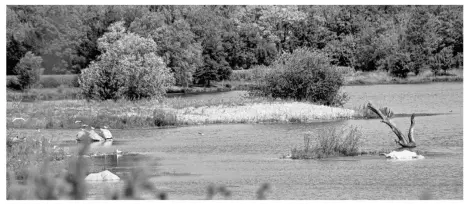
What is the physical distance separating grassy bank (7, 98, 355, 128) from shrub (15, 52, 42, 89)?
39.8 metres

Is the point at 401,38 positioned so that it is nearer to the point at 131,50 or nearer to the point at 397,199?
the point at 131,50

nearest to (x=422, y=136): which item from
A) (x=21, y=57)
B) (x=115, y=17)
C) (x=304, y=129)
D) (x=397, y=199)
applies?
(x=304, y=129)

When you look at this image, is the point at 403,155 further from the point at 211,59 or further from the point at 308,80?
the point at 211,59

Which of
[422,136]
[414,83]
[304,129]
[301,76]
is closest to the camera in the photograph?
[422,136]

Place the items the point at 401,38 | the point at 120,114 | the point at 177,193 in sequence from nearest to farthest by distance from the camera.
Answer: the point at 177,193, the point at 120,114, the point at 401,38

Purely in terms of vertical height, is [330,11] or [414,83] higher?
[330,11]

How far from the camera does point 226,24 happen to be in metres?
112

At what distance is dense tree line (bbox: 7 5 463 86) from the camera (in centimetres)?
9556

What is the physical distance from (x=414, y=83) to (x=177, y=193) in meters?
73.0

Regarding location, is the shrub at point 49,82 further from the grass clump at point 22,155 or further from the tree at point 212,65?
the grass clump at point 22,155

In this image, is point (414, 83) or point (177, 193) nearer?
point (177, 193)

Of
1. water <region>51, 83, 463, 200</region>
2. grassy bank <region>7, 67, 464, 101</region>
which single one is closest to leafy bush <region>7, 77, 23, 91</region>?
grassy bank <region>7, 67, 464, 101</region>

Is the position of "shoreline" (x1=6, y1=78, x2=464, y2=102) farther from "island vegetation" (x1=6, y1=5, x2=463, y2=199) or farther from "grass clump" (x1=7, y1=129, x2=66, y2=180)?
"grass clump" (x1=7, y1=129, x2=66, y2=180)

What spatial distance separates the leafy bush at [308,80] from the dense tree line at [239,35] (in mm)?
32622
